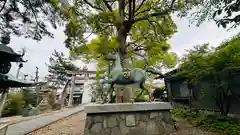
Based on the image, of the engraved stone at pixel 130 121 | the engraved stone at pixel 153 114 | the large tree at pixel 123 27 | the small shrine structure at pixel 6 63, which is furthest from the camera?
the large tree at pixel 123 27

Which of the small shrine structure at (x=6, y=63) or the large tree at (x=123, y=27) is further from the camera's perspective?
the large tree at (x=123, y=27)

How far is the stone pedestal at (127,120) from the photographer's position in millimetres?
3357

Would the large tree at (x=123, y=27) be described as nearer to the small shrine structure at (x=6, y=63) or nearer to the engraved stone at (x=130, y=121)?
the engraved stone at (x=130, y=121)

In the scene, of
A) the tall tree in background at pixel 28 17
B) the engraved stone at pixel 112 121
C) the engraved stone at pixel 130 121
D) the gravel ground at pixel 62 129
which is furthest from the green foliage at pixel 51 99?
the engraved stone at pixel 130 121

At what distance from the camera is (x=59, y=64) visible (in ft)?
64.4

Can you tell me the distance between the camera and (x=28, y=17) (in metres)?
4.23

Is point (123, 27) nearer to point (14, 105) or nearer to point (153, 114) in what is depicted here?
point (153, 114)

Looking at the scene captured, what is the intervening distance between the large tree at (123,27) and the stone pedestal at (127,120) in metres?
2.55

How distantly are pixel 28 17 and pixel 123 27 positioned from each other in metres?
4.08

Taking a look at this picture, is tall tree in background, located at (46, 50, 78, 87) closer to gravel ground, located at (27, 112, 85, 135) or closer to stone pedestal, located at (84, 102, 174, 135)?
gravel ground, located at (27, 112, 85, 135)

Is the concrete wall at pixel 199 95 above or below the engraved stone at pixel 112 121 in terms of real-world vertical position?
above

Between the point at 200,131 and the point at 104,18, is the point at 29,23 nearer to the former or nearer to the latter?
the point at 104,18

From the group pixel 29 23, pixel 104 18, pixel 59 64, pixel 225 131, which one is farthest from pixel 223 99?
pixel 59 64

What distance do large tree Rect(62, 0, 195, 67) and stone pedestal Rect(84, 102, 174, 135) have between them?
8.36 feet
